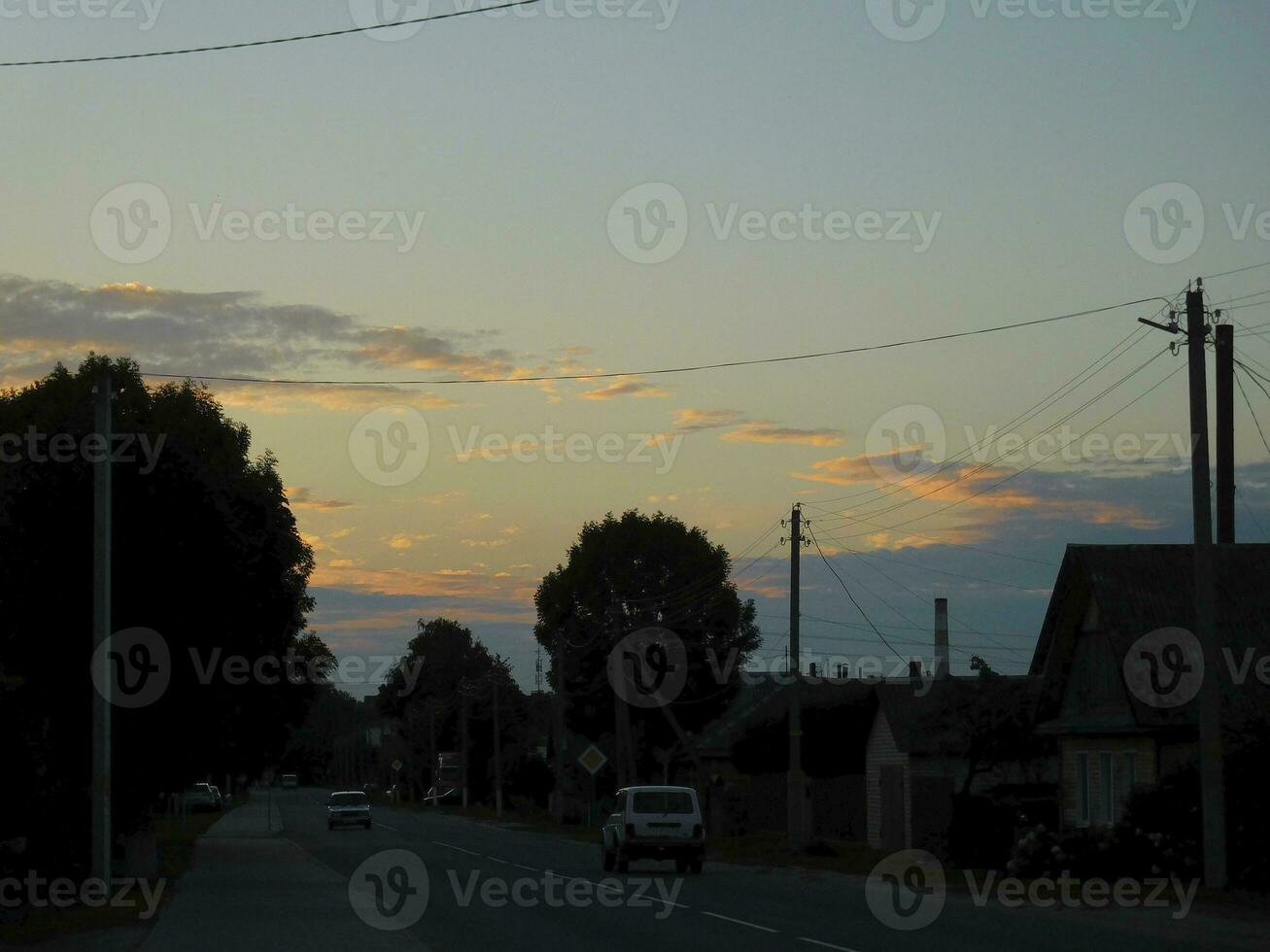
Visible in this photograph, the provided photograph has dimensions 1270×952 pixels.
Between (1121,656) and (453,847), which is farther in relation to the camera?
(453,847)

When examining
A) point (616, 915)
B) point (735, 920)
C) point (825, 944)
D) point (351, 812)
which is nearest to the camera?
point (825, 944)

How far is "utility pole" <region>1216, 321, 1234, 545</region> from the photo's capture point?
4225 cm

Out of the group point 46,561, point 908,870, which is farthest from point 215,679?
point 908,870

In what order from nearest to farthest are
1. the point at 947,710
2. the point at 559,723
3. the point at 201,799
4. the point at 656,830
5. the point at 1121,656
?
the point at 1121,656 → the point at 656,830 → the point at 947,710 → the point at 559,723 → the point at 201,799

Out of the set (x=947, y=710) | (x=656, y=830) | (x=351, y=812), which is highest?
(x=947, y=710)

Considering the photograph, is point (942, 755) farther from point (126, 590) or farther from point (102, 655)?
point (102, 655)

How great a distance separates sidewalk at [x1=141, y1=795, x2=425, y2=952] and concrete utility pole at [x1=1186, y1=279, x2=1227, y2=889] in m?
13.1

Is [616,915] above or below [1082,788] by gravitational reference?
below

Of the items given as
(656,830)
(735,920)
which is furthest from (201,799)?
(735,920)

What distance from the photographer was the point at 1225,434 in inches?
1692

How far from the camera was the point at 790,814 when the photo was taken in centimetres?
4203

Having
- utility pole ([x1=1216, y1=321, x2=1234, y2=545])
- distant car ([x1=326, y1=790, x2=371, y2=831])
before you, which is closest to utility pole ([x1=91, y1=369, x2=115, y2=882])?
utility pole ([x1=1216, y1=321, x2=1234, y2=545])

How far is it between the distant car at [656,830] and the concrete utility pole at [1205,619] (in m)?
12.4

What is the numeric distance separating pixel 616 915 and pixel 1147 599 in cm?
1856
